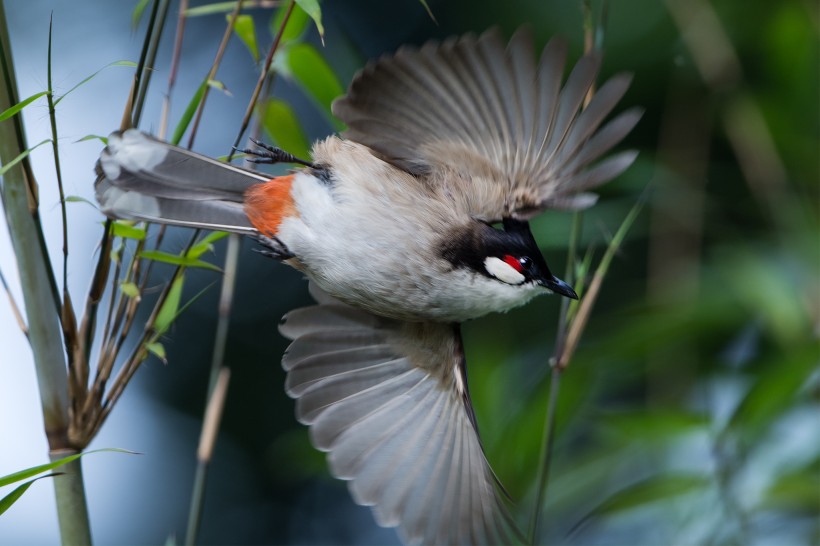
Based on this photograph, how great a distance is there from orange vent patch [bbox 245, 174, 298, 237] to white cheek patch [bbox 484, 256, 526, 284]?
0.37m

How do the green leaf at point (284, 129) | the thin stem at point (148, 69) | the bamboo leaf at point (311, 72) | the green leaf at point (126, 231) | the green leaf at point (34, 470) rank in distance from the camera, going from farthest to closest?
1. the green leaf at point (284, 129)
2. the bamboo leaf at point (311, 72)
3. the green leaf at point (126, 231)
4. the thin stem at point (148, 69)
5. the green leaf at point (34, 470)

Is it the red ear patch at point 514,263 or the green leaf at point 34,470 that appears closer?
the green leaf at point 34,470

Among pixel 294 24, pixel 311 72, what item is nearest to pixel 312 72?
pixel 311 72

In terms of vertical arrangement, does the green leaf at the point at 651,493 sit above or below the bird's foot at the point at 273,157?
below

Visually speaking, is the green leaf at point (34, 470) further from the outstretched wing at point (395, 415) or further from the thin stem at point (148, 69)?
the outstretched wing at point (395, 415)

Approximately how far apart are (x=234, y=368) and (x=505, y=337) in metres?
1.53

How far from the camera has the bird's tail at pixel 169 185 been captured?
62.9 inches

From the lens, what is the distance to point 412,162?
1.85m

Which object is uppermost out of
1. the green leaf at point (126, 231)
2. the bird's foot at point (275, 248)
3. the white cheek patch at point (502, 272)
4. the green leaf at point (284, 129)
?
the green leaf at point (284, 129)

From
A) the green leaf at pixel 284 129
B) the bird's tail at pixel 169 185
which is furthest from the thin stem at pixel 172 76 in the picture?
the green leaf at pixel 284 129

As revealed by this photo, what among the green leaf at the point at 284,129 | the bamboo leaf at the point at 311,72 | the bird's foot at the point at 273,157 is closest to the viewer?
the bird's foot at the point at 273,157

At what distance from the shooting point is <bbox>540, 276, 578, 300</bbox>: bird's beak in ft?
5.49

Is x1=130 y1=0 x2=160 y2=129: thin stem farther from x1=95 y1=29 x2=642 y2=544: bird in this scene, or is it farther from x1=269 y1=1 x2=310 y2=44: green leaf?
x1=269 y1=1 x2=310 y2=44: green leaf

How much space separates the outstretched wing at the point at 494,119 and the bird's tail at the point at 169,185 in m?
0.30
